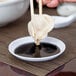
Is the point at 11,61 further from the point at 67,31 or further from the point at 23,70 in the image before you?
the point at 67,31

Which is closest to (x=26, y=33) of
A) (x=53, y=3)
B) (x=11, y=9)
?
(x=11, y=9)

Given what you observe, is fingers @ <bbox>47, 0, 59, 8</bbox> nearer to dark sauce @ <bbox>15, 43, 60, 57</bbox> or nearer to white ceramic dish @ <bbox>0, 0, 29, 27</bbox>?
white ceramic dish @ <bbox>0, 0, 29, 27</bbox>

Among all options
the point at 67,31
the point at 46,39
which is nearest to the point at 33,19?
the point at 46,39

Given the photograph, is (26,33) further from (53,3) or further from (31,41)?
(53,3)

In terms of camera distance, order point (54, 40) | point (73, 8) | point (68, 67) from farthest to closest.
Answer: point (73, 8)
point (54, 40)
point (68, 67)

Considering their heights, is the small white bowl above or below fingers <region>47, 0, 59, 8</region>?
above

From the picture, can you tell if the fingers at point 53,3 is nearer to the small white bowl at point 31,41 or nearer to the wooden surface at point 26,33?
the wooden surface at point 26,33

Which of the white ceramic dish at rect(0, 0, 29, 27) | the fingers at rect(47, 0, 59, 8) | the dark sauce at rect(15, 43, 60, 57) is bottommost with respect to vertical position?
the fingers at rect(47, 0, 59, 8)

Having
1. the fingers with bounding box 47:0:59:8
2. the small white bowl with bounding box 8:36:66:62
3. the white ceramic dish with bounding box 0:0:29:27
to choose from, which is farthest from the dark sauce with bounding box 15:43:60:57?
the fingers with bounding box 47:0:59:8
